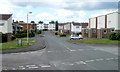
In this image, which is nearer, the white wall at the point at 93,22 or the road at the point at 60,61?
the road at the point at 60,61

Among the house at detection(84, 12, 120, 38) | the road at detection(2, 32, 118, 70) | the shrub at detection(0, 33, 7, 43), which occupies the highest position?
the house at detection(84, 12, 120, 38)

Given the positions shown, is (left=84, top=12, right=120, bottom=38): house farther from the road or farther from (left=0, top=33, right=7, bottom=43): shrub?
the road

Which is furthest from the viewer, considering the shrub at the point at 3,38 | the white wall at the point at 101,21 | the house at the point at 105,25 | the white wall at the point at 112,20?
the white wall at the point at 101,21

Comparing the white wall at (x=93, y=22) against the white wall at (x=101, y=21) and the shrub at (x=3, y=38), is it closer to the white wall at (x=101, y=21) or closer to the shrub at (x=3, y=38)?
the white wall at (x=101, y=21)

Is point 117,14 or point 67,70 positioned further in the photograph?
point 117,14

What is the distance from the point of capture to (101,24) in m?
54.2

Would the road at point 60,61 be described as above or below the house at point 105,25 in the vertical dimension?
below

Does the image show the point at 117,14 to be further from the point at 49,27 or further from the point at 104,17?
the point at 49,27

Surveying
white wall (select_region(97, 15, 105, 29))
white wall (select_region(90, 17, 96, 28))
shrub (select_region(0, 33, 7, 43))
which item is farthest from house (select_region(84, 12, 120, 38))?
shrub (select_region(0, 33, 7, 43))

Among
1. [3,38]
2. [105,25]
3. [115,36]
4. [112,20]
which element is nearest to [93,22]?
[105,25]

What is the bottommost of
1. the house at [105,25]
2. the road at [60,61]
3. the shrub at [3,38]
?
the road at [60,61]

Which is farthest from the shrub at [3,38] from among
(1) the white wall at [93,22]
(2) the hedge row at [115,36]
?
(1) the white wall at [93,22]

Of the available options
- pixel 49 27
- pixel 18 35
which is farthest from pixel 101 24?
pixel 49 27

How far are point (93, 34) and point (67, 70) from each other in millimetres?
43309
